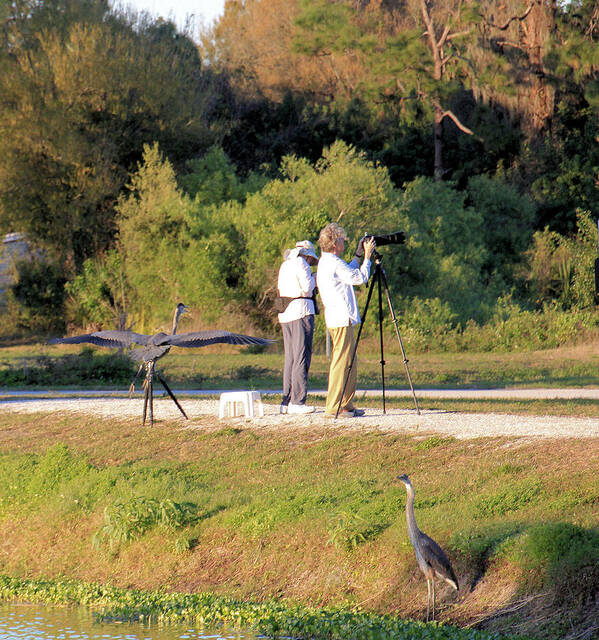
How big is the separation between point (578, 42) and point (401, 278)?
1258 cm

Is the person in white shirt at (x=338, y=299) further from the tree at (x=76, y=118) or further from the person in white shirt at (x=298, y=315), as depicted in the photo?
the tree at (x=76, y=118)

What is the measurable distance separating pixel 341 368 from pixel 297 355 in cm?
78

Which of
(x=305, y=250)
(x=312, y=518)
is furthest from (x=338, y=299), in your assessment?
(x=312, y=518)

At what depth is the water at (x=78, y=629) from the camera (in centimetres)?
805

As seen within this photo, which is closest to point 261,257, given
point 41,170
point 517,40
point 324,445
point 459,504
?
point 41,170

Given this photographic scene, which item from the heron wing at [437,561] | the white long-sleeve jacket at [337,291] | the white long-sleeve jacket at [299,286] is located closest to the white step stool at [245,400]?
the white long-sleeve jacket at [299,286]

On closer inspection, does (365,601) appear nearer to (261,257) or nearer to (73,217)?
(261,257)

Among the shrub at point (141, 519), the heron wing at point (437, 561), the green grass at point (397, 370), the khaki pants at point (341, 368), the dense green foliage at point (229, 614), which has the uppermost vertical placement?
the khaki pants at point (341, 368)

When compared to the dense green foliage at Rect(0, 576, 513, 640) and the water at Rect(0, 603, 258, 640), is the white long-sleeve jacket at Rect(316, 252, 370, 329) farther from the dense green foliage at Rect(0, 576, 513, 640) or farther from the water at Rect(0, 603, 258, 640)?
the water at Rect(0, 603, 258, 640)

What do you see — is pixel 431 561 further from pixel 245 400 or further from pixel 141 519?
pixel 245 400

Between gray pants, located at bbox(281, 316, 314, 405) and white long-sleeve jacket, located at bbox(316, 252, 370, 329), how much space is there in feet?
1.72

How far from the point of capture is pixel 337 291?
11984mm

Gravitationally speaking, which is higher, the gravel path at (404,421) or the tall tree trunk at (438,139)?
the tall tree trunk at (438,139)

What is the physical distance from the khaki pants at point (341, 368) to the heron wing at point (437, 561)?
4357 mm
